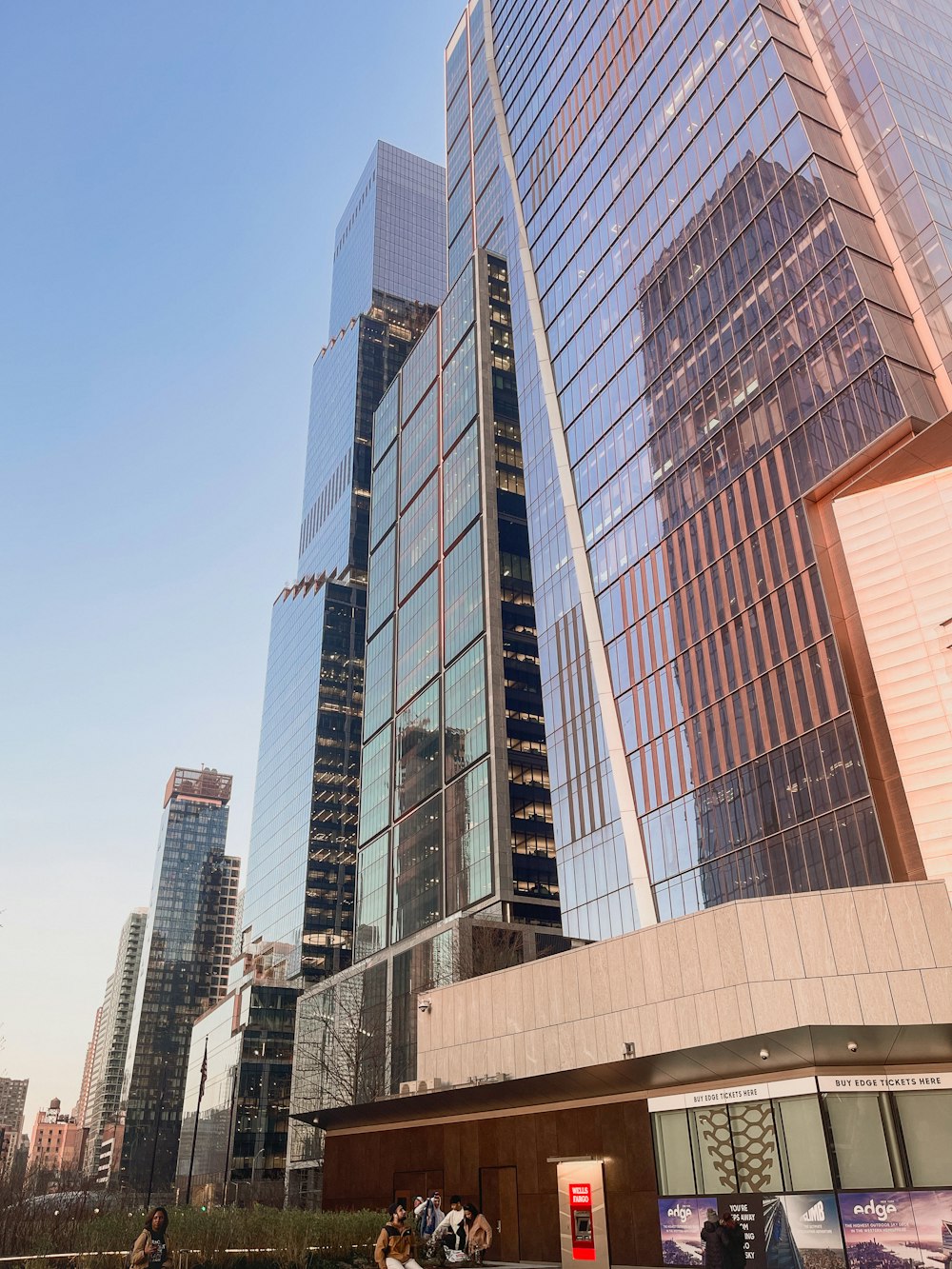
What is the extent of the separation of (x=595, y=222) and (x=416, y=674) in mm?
55186

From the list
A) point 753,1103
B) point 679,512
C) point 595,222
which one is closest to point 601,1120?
point 753,1103

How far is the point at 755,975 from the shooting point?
2373 centimetres

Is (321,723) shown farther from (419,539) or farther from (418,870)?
(418,870)

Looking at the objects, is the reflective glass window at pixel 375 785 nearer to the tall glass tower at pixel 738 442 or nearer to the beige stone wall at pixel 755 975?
the tall glass tower at pixel 738 442

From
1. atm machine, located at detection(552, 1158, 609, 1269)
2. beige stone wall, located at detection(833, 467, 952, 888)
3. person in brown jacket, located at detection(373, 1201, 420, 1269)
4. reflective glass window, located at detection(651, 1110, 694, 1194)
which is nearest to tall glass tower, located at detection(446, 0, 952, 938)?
beige stone wall, located at detection(833, 467, 952, 888)

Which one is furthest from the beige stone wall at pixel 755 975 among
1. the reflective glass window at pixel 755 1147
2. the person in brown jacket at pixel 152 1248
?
the person in brown jacket at pixel 152 1248

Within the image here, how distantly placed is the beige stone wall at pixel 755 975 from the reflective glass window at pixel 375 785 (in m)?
88.0

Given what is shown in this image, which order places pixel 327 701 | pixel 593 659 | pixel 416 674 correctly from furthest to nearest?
pixel 327 701 → pixel 416 674 → pixel 593 659

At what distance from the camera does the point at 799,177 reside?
2264 inches

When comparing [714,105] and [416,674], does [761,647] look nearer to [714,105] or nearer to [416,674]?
[714,105]

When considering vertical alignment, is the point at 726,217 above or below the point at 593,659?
above

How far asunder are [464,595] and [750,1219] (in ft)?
292

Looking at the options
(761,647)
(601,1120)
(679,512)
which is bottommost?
(601,1120)

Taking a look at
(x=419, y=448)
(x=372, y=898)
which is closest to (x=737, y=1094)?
(x=372, y=898)
